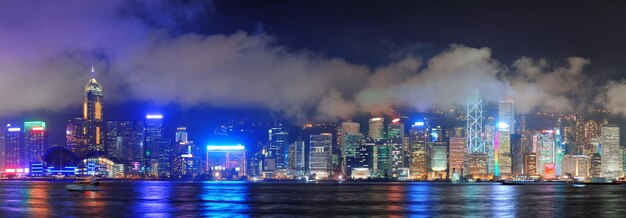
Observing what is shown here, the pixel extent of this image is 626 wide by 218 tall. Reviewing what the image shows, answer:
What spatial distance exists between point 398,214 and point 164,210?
24.7 metres

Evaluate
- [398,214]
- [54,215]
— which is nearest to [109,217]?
[54,215]

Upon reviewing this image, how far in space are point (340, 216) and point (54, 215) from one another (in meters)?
27.7

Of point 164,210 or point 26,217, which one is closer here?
point 26,217

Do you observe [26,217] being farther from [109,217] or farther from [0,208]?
[0,208]

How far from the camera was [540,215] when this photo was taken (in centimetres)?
7675

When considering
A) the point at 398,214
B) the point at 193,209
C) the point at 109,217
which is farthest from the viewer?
the point at 193,209

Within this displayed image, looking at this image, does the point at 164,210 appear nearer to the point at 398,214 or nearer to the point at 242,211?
the point at 242,211

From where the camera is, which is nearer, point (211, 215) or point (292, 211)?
point (211, 215)

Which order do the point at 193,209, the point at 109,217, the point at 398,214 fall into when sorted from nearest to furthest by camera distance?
the point at 109,217
the point at 398,214
the point at 193,209

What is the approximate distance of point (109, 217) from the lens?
6988 cm

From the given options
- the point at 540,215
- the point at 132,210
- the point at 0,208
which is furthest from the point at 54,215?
the point at 540,215

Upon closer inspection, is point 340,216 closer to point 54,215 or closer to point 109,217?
point 109,217

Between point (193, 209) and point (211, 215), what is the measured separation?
408 inches

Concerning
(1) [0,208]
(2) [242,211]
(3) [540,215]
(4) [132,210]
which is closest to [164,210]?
(4) [132,210]
